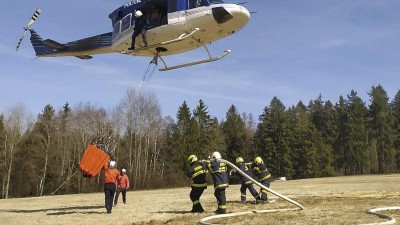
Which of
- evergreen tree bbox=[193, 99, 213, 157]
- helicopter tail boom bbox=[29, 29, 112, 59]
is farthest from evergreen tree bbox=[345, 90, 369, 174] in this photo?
helicopter tail boom bbox=[29, 29, 112, 59]

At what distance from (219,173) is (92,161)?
15.0ft

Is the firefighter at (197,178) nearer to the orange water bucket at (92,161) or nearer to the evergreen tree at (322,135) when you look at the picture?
the orange water bucket at (92,161)

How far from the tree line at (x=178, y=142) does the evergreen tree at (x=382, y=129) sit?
0.20 metres

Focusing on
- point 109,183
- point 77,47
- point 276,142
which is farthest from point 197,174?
point 276,142

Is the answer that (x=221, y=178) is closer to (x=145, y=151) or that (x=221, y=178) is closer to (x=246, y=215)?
(x=246, y=215)

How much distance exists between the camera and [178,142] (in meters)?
65.1

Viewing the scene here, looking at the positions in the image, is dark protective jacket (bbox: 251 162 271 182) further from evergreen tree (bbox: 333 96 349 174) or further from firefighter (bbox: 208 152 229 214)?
evergreen tree (bbox: 333 96 349 174)

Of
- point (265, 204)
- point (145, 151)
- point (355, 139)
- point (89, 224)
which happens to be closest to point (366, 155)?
point (355, 139)

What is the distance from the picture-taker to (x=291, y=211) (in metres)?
11.9

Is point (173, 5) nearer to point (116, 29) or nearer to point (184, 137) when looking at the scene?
point (116, 29)

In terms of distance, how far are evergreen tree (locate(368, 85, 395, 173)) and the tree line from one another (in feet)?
0.66

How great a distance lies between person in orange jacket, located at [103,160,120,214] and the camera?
1409 cm

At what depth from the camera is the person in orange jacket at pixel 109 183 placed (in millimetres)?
14086

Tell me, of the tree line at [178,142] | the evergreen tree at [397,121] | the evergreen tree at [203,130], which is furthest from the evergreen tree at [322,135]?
the evergreen tree at [203,130]
